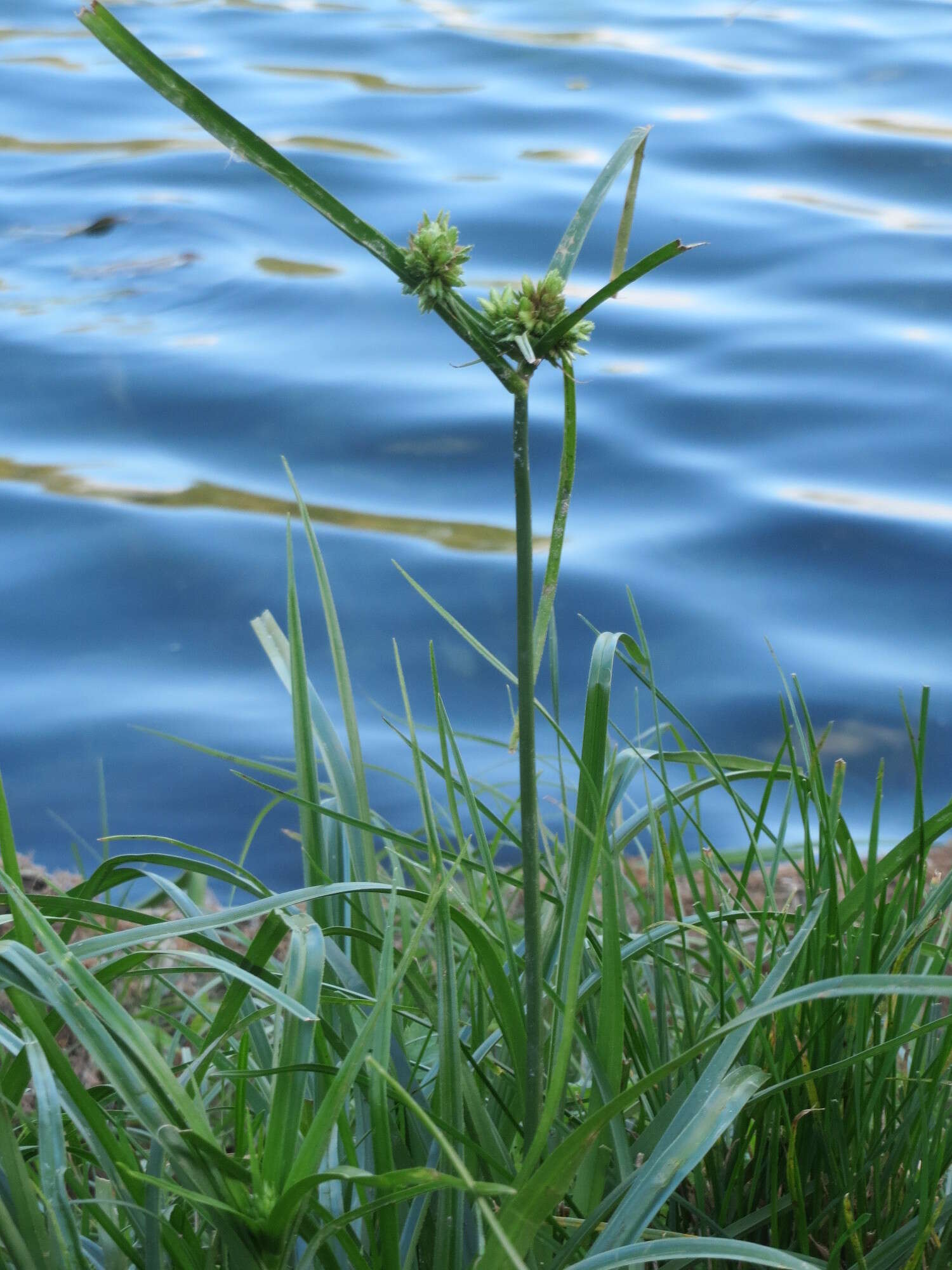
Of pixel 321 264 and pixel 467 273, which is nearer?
pixel 467 273

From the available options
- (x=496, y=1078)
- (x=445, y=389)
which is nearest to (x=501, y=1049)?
(x=496, y=1078)

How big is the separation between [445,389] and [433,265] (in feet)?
7.55

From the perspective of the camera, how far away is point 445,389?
8.87 feet

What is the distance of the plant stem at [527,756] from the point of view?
0.45m

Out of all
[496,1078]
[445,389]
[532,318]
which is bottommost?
[496,1078]

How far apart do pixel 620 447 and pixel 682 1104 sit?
2.01m

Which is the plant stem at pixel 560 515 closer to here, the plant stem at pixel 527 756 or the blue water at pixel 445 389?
the plant stem at pixel 527 756

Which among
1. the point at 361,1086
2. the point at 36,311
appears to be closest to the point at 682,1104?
the point at 361,1086

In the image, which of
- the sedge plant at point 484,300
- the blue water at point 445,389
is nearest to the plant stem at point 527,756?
the sedge plant at point 484,300

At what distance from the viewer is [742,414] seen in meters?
2.58

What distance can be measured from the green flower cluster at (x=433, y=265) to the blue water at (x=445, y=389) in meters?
0.81

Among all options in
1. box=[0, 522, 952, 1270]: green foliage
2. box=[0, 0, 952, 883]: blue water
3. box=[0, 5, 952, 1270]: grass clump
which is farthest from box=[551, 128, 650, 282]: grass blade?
box=[0, 0, 952, 883]: blue water

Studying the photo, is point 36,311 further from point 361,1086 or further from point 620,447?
point 361,1086

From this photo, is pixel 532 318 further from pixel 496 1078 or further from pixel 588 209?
pixel 496 1078
